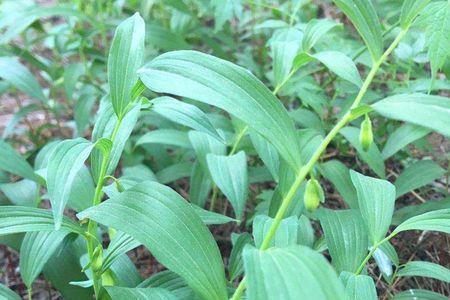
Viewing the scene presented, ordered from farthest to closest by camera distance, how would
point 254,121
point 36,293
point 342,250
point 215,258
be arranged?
point 36,293, point 342,250, point 215,258, point 254,121

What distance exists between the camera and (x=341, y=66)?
0.96 meters

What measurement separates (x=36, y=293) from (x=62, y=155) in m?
0.90

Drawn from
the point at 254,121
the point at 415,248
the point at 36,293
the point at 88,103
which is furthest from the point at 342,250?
the point at 88,103

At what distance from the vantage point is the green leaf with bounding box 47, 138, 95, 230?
2.53 ft

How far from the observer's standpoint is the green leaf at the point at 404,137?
4.30 feet

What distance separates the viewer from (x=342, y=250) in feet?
3.30

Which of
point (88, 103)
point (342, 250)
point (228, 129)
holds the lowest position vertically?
point (342, 250)

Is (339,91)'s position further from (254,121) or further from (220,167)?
(254,121)

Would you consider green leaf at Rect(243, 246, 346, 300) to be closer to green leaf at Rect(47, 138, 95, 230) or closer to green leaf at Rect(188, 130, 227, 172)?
green leaf at Rect(47, 138, 95, 230)

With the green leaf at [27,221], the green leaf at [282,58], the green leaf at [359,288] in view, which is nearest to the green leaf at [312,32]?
the green leaf at [282,58]

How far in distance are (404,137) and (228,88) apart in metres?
0.75

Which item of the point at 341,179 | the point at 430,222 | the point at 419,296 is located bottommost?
the point at 419,296

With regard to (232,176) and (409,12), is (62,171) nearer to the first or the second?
(232,176)

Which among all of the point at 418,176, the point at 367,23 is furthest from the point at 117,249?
the point at 418,176
